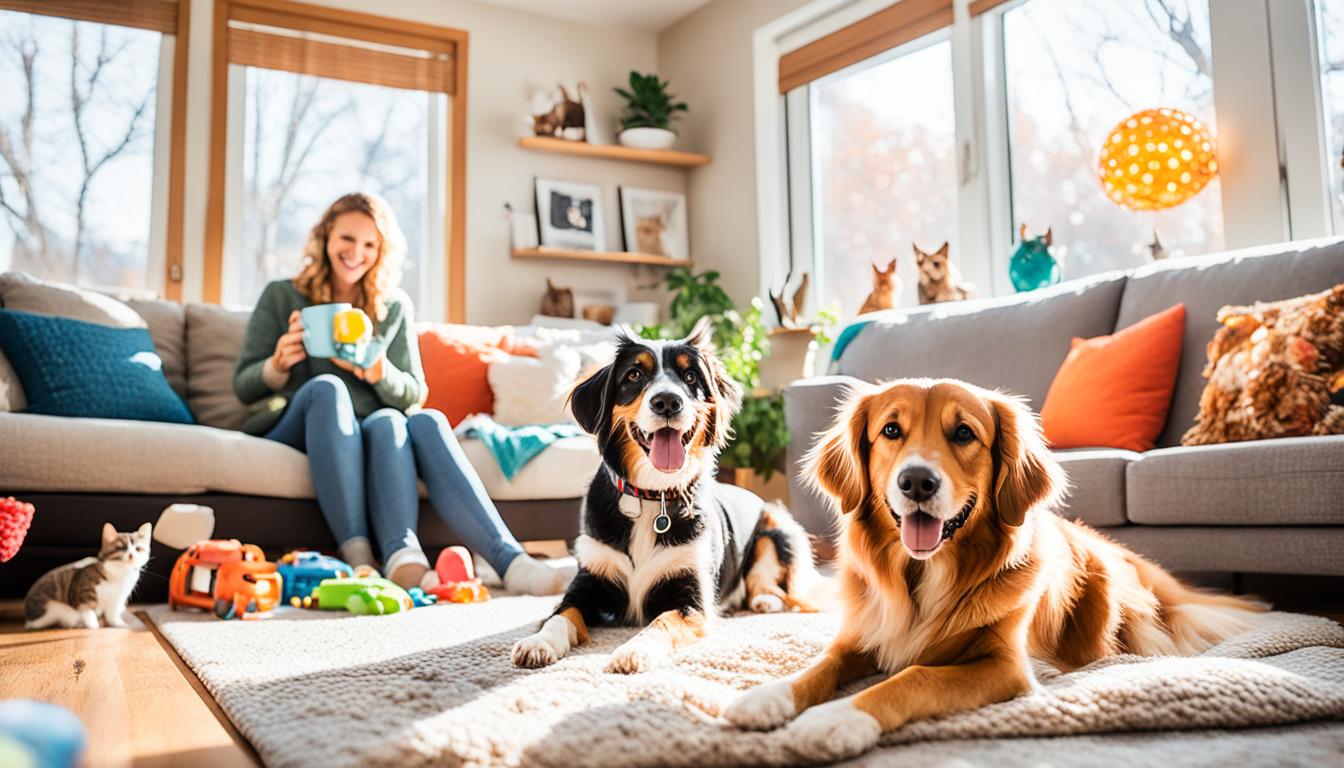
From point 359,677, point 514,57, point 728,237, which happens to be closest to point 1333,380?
point 359,677

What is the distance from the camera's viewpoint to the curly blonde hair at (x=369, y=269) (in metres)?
3.06

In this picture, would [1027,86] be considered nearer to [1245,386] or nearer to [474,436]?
[1245,386]

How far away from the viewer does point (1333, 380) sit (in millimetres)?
2178

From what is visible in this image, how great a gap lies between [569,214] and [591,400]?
3628mm

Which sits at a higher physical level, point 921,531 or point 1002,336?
point 1002,336

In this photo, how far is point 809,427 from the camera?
3.22 m

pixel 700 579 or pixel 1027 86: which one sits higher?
pixel 1027 86

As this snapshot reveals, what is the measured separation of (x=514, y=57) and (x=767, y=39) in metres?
1.44

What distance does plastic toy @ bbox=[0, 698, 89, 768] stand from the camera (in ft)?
2.03

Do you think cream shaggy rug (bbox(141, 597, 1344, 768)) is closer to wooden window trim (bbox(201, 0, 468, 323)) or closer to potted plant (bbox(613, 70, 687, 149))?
wooden window trim (bbox(201, 0, 468, 323))

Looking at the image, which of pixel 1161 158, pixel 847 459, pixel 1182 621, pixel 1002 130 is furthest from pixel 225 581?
pixel 1002 130

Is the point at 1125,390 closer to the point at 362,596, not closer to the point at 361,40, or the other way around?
the point at 362,596

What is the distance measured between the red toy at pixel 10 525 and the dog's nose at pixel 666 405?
1223 millimetres

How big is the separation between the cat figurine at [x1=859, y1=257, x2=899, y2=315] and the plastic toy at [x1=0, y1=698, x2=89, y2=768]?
3.85 metres
